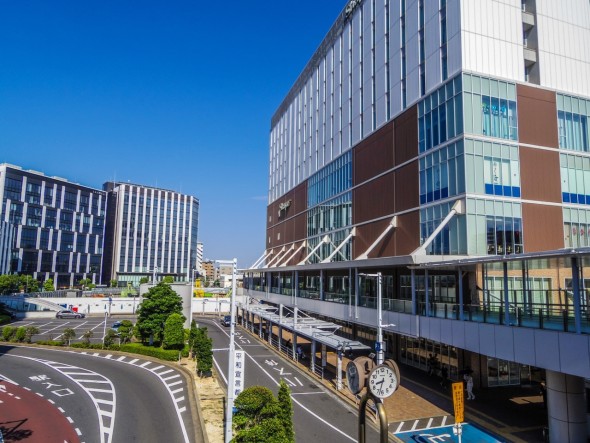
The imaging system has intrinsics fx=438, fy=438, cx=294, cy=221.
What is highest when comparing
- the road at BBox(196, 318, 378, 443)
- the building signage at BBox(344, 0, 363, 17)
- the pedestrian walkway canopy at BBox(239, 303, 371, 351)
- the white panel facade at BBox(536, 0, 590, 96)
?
the building signage at BBox(344, 0, 363, 17)

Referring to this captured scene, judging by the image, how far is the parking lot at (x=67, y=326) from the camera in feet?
179

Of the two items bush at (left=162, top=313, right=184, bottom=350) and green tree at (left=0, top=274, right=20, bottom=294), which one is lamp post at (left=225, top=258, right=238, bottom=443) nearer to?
bush at (left=162, top=313, right=184, bottom=350)

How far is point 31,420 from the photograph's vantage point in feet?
79.3

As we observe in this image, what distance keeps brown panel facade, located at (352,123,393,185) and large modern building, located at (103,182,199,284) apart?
357ft

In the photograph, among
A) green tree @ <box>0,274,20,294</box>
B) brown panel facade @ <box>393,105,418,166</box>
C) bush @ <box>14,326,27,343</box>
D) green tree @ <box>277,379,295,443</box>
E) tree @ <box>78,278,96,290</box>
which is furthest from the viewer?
tree @ <box>78,278,96,290</box>

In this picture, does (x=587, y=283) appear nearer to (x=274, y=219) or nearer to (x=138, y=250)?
(x=274, y=219)

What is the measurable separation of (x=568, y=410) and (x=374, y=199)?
27289mm

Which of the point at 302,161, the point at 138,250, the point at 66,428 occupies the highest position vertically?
the point at 302,161

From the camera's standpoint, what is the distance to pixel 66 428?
905 inches

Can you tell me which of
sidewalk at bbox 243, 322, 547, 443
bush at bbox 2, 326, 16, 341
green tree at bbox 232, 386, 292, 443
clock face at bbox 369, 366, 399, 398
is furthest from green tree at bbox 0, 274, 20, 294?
clock face at bbox 369, 366, 399, 398

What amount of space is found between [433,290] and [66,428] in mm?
25754

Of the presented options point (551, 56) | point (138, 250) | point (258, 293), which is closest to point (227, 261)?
point (551, 56)

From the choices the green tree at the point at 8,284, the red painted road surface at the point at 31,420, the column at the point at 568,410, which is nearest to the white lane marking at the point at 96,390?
the red painted road surface at the point at 31,420

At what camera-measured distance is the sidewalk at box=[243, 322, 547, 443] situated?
906 inches
